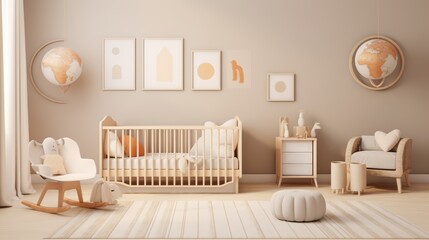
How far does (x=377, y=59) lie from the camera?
5.55 meters

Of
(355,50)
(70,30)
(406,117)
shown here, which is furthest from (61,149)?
(406,117)

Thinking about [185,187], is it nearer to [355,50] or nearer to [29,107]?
[29,107]

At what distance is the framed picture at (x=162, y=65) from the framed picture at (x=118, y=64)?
147mm

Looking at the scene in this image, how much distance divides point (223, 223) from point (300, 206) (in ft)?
1.85

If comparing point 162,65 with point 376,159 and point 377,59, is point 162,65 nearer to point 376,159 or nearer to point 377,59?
point 377,59

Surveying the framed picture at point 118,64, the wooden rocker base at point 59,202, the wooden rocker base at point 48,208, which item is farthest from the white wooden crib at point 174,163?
the wooden rocker base at point 48,208

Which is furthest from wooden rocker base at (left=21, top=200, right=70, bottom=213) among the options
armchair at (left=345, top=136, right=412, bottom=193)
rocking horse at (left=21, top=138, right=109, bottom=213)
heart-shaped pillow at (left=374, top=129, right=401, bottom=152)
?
heart-shaped pillow at (left=374, top=129, right=401, bottom=152)

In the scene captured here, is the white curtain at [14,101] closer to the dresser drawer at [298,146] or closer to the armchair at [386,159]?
the dresser drawer at [298,146]

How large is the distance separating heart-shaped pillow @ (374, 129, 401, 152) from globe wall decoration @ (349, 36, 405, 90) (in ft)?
2.07

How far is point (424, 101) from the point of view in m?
5.99

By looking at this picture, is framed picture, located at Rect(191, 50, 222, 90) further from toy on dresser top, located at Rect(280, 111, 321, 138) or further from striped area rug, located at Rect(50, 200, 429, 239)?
striped area rug, located at Rect(50, 200, 429, 239)

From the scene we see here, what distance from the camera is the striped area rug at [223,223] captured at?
11.3ft

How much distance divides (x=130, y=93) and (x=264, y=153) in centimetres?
168

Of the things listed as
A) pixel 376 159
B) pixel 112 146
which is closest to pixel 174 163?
pixel 112 146
